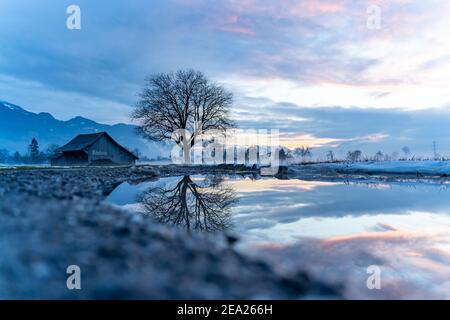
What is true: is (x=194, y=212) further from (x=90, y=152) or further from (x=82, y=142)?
(x=82, y=142)

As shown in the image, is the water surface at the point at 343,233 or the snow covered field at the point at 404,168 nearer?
the water surface at the point at 343,233

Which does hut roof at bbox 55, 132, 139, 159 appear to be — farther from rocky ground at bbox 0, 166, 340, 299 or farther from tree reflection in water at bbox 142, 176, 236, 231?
rocky ground at bbox 0, 166, 340, 299

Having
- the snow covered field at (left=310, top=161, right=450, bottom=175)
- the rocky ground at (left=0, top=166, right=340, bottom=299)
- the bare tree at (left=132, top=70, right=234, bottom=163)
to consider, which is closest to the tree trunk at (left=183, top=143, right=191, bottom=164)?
the bare tree at (left=132, top=70, right=234, bottom=163)

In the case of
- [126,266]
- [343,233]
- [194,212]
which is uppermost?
[126,266]

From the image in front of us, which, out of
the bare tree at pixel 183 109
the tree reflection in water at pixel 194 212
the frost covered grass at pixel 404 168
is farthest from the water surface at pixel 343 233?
the bare tree at pixel 183 109

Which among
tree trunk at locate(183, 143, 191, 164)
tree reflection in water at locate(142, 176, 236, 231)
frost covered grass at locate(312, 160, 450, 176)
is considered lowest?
tree reflection in water at locate(142, 176, 236, 231)

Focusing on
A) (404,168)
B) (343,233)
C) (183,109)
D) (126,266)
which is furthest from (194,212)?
(183,109)

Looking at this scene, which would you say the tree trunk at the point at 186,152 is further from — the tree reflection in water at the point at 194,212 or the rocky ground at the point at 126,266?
the rocky ground at the point at 126,266

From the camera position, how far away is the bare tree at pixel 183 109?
3441 centimetres

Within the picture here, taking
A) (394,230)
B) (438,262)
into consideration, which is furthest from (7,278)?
(394,230)

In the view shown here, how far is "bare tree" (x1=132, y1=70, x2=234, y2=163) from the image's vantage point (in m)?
34.4

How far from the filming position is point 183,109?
3544cm

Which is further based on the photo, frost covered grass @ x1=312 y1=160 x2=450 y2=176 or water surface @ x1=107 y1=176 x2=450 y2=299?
frost covered grass @ x1=312 y1=160 x2=450 y2=176
